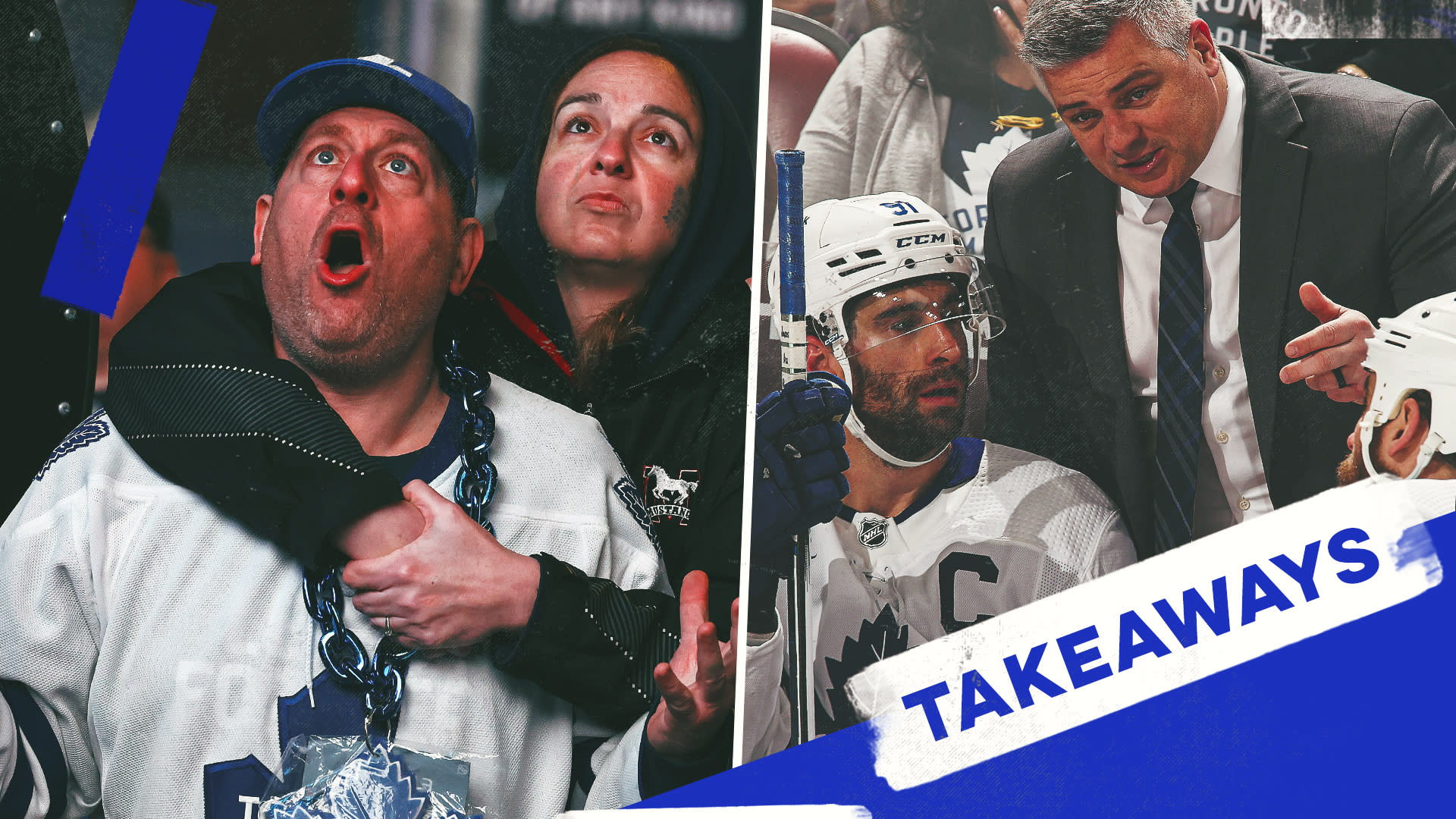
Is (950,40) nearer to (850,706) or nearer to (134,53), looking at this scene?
(850,706)

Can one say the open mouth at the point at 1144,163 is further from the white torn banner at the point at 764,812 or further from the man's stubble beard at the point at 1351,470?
the white torn banner at the point at 764,812

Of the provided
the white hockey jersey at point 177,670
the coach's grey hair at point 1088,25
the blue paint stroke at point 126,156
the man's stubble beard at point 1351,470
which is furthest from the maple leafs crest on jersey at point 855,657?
the blue paint stroke at point 126,156

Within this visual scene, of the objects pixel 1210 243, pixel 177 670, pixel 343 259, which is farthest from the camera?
pixel 1210 243

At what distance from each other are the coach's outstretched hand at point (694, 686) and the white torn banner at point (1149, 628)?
25cm

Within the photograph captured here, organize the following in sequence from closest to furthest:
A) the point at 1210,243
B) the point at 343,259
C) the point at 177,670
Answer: the point at 177,670, the point at 343,259, the point at 1210,243

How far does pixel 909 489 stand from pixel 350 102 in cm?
125

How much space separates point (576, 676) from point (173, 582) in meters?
0.70

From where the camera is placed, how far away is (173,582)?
1741 mm

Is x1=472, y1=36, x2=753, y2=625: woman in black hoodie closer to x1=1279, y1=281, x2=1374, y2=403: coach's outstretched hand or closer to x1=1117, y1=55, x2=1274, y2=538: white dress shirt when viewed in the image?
x1=1117, y1=55, x2=1274, y2=538: white dress shirt

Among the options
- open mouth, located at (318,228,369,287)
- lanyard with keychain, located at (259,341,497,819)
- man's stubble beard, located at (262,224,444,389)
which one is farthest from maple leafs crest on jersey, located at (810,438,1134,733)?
open mouth, located at (318,228,369,287)

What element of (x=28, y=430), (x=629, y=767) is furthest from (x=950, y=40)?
(x=28, y=430)

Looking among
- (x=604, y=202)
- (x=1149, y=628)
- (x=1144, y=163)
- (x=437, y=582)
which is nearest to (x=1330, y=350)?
(x=1144, y=163)

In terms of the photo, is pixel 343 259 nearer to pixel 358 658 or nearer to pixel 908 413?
pixel 358 658

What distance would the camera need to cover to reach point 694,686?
71.4 inches
